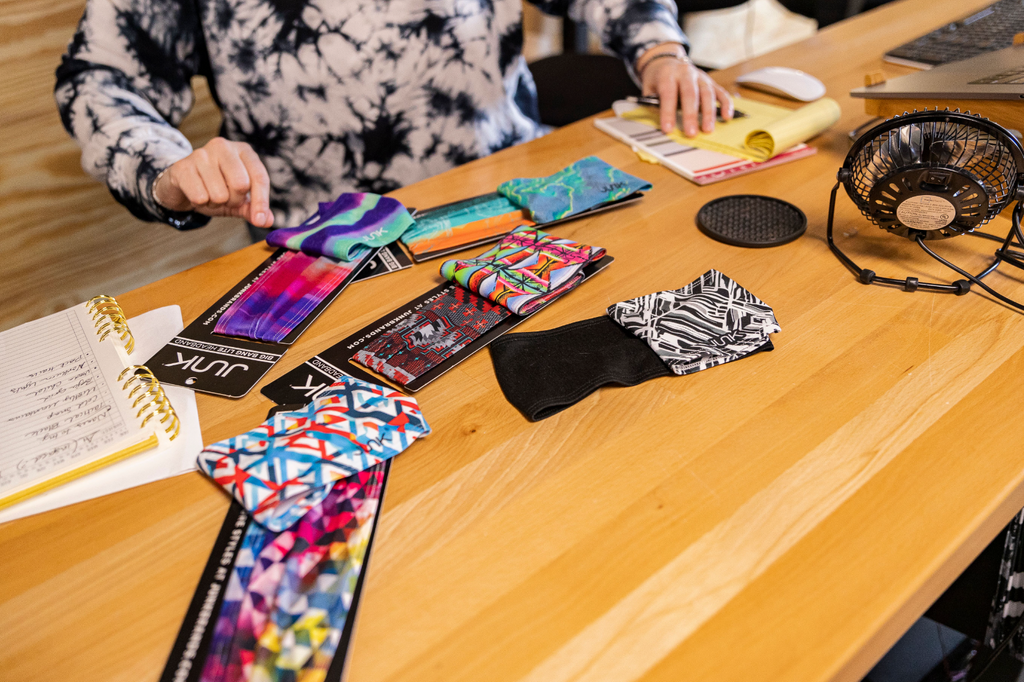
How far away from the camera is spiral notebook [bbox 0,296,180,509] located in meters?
0.59

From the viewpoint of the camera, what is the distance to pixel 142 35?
104 centimetres

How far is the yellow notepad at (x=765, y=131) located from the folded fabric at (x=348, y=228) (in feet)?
1.65

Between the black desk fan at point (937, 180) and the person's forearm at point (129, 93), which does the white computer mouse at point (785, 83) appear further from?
the person's forearm at point (129, 93)

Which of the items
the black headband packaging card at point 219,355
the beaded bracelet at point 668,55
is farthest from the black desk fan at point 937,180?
the black headband packaging card at point 219,355

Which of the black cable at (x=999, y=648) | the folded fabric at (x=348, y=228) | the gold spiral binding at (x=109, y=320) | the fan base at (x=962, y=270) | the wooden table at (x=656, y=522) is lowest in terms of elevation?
the black cable at (x=999, y=648)

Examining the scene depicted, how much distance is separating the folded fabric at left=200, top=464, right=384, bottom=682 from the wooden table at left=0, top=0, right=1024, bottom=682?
20 mm

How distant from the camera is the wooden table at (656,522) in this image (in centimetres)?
46

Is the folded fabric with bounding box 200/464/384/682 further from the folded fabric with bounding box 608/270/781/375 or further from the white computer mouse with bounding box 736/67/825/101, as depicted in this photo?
the white computer mouse with bounding box 736/67/825/101

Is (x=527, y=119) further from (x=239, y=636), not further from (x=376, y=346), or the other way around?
(x=239, y=636)

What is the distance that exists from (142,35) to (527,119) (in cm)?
67

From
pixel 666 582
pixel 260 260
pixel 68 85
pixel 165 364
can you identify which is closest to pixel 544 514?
pixel 666 582

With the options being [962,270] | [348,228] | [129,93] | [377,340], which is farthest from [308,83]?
[962,270]

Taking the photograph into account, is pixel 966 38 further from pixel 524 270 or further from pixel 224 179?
pixel 224 179

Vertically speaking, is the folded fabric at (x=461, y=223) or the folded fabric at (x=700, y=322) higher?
the folded fabric at (x=461, y=223)
